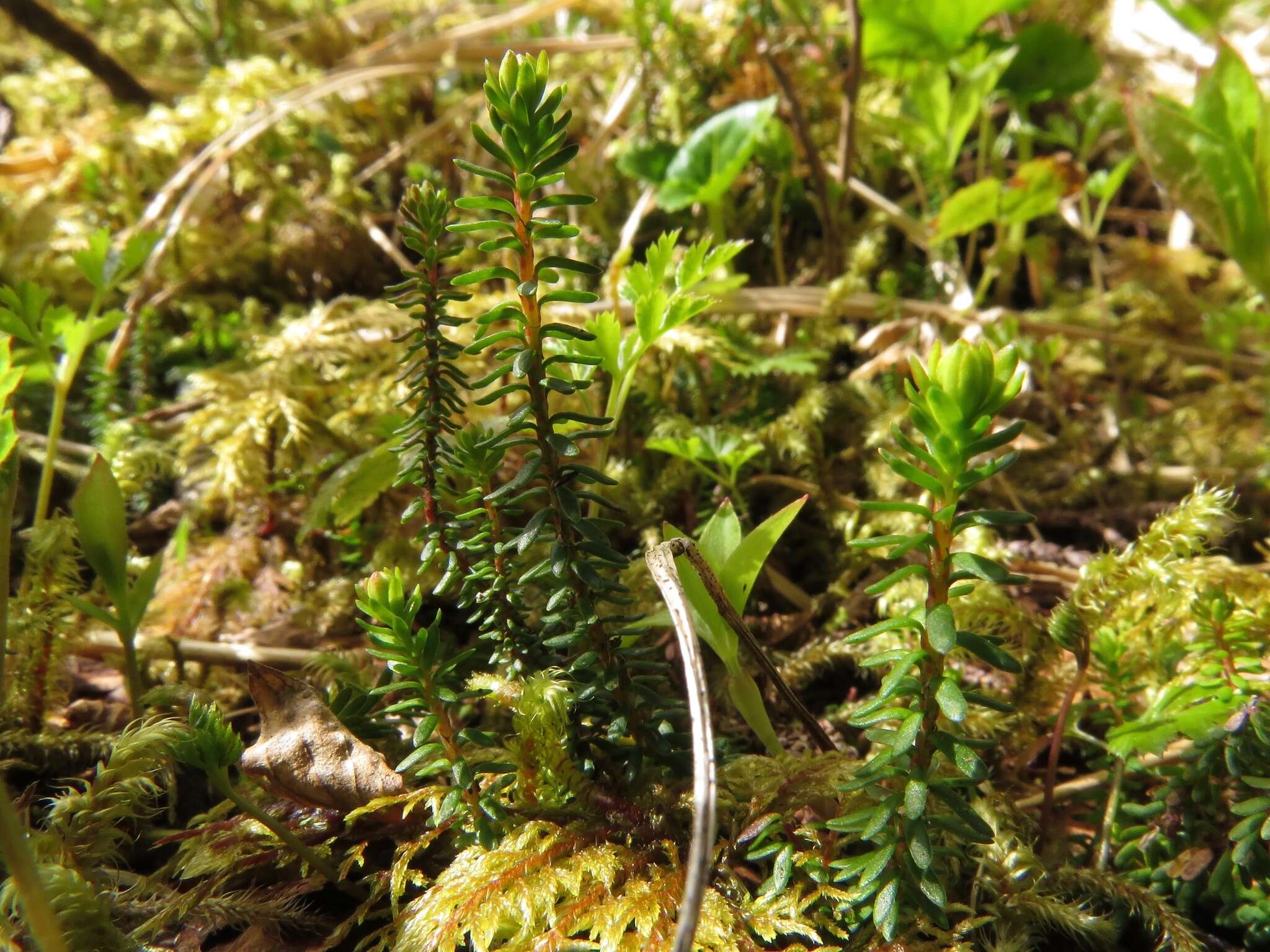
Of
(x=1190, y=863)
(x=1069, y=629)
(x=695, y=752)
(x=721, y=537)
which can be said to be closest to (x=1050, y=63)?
(x=1069, y=629)

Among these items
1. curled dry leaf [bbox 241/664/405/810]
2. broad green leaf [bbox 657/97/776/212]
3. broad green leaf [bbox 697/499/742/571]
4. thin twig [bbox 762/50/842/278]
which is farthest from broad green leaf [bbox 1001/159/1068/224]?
curled dry leaf [bbox 241/664/405/810]

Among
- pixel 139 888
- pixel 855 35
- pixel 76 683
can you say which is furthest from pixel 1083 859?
pixel 855 35

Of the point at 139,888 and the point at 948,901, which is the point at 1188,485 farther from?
the point at 139,888

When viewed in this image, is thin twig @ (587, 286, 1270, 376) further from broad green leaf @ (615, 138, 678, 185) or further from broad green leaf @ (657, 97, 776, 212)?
broad green leaf @ (615, 138, 678, 185)

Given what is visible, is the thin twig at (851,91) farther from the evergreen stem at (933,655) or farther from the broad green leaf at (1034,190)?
the evergreen stem at (933,655)

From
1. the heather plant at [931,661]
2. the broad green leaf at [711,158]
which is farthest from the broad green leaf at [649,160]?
the heather plant at [931,661]
